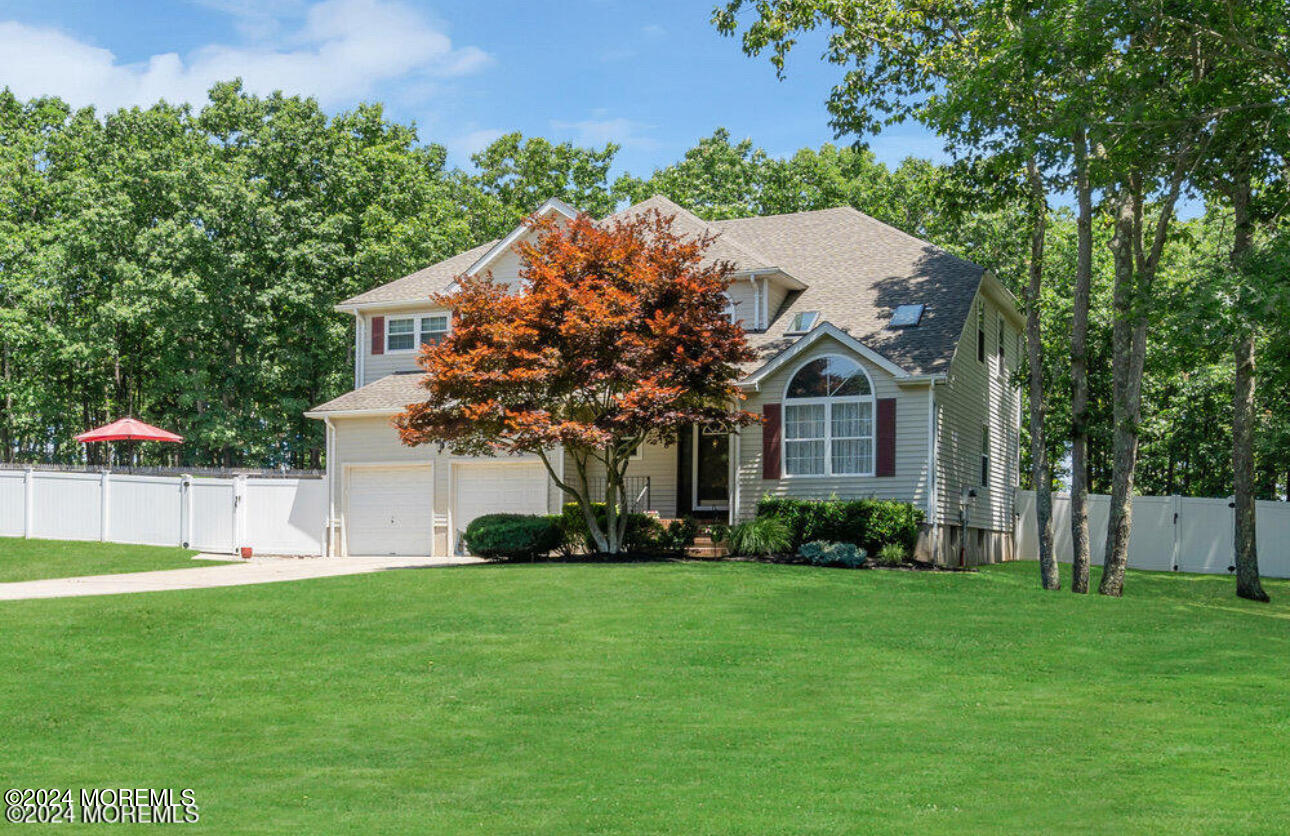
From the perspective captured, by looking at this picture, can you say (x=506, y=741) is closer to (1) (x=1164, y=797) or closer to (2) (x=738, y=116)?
(1) (x=1164, y=797)

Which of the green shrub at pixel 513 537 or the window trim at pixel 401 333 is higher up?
the window trim at pixel 401 333

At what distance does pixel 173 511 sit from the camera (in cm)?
2769

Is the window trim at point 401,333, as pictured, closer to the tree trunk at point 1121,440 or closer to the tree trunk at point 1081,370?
the tree trunk at point 1081,370

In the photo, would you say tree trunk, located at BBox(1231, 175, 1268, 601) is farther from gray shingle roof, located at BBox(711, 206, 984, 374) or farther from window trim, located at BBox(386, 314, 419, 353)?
window trim, located at BBox(386, 314, 419, 353)

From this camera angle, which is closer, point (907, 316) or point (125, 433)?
point (907, 316)

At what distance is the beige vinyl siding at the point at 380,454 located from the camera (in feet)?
90.0

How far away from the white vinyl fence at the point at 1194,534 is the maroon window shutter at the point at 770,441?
26.5 ft

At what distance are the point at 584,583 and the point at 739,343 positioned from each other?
6.01 metres

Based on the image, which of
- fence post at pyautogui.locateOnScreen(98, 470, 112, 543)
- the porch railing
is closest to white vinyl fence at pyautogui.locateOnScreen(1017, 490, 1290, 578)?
the porch railing

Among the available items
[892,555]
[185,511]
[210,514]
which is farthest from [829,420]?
[185,511]

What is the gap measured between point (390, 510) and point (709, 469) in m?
7.43

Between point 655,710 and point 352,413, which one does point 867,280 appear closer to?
point 352,413

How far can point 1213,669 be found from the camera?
40.8 ft

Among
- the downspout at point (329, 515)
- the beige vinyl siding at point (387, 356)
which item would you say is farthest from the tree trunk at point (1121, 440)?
the downspout at point (329, 515)
